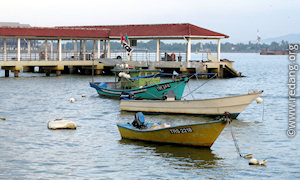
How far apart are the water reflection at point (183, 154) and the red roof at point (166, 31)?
43.6 metres

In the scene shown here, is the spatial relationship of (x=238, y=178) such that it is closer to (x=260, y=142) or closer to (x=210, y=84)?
(x=260, y=142)

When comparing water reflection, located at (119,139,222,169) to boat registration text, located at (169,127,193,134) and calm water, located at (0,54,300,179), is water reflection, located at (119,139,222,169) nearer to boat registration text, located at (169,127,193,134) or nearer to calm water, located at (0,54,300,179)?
calm water, located at (0,54,300,179)

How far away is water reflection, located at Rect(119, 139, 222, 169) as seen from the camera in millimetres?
22078

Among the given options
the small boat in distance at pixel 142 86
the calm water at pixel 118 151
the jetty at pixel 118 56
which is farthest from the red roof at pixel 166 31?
the calm water at pixel 118 151

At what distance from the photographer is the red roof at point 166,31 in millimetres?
68375

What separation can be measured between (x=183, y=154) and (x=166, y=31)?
4815 centimetres

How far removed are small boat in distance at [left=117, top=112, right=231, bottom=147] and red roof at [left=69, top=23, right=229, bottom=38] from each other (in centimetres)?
4286

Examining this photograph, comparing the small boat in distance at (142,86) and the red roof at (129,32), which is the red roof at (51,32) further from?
the small boat in distance at (142,86)

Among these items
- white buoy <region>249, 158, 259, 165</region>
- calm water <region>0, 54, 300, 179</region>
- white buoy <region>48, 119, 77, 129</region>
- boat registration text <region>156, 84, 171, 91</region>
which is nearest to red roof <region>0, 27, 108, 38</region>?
calm water <region>0, 54, 300, 179</region>

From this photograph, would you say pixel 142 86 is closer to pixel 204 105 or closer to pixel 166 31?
pixel 204 105

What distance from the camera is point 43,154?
23.5 m

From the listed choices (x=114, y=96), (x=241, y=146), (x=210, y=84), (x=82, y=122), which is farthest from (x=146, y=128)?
(x=210, y=84)

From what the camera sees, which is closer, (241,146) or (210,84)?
(241,146)

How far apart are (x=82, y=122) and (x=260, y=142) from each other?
11409 millimetres
